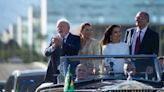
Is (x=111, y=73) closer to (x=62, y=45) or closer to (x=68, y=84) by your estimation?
(x=62, y=45)

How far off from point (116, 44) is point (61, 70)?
1.04 meters

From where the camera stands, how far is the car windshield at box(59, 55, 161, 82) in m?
10.5

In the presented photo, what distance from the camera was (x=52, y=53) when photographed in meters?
11.4

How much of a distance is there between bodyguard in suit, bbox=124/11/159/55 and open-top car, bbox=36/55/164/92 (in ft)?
1.85

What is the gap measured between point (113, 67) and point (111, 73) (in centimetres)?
13

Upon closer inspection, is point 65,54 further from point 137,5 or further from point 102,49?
point 137,5

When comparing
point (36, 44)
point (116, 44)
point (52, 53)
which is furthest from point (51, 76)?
point (36, 44)

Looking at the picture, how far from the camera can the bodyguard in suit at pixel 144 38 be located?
1132cm

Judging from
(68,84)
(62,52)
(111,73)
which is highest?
(62,52)

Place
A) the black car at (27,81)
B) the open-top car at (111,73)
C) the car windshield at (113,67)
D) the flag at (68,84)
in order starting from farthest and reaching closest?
1. the black car at (27,81)
2. the car windshield at (113,67)
3. the open-top car at (111,73)
4. the flag at (68,84)

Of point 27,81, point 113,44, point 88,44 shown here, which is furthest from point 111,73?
point 27,81

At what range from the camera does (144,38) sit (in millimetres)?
11438

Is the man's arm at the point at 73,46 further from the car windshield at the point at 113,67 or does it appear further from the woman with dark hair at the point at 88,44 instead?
the car windshield at the point at 113,67

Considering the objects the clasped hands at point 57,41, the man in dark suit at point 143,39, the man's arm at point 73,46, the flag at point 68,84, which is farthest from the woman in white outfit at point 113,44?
the flag at point 68,84
